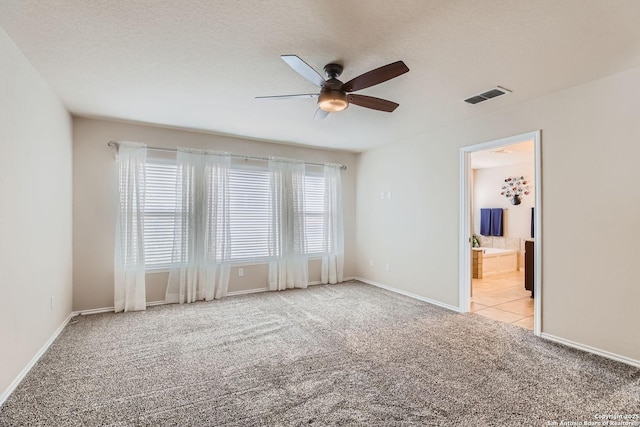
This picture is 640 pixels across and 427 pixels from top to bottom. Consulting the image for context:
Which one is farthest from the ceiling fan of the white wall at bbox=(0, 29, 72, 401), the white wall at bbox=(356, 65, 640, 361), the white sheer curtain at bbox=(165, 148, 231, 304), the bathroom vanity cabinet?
the bathroom vanity cabinet

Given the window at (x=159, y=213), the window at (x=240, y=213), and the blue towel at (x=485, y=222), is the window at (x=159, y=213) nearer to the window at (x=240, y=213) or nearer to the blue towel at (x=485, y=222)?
the window at (x=240, y=213)

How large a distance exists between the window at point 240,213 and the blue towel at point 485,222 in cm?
468

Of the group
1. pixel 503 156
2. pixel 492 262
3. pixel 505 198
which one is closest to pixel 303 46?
pixel 503 156

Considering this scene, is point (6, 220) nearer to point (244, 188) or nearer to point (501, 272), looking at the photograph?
point (244, 188)

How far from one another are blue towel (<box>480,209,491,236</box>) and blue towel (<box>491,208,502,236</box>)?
8 cm

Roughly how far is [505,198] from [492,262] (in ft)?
6.02

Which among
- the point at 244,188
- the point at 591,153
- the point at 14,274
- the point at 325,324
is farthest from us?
the point at 244,188

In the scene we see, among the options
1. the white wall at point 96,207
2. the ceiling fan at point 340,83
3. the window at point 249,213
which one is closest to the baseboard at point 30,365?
the white wall at point 96,207

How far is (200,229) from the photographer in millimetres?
4539

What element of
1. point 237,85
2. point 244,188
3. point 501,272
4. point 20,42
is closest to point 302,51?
point 237,85

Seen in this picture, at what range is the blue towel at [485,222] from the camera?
784 centimetres

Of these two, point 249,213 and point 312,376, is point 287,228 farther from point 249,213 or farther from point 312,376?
point 312,376

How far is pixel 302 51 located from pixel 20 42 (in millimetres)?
2006

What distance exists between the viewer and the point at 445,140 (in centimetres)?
426
